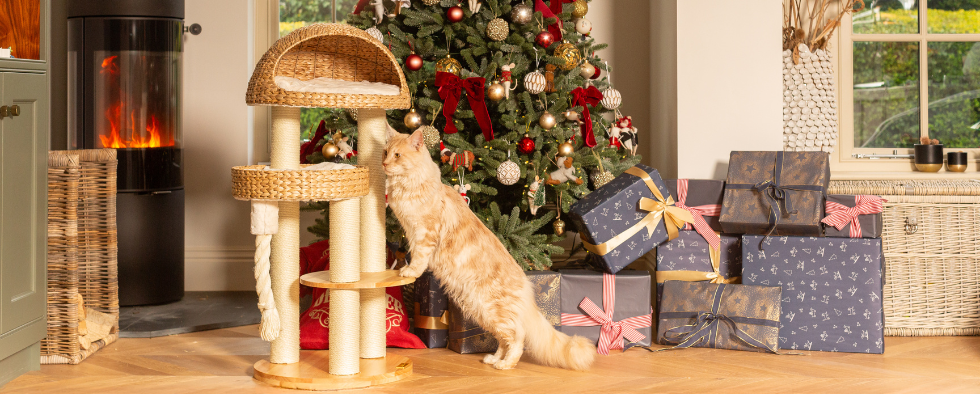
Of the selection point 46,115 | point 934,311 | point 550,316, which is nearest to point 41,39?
point 46,115

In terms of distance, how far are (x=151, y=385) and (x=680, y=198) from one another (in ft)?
6.85

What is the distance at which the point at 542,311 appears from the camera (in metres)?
2.91

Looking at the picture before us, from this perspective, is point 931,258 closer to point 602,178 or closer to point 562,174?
point 602,178

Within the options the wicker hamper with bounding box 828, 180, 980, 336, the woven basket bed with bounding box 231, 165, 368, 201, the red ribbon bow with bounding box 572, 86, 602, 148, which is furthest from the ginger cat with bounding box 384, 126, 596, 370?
the wicker hamper with bounding box 828, 180, 980, 336

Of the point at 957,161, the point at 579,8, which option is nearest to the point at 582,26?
the point at 579,8

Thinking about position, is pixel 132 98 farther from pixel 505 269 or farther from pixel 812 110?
pixel 812 110

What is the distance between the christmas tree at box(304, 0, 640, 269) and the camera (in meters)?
3.06

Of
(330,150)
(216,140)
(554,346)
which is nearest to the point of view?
(554,346)

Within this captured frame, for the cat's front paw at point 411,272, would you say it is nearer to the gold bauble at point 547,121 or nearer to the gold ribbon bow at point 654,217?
the gold ribbon bow at point 654,217

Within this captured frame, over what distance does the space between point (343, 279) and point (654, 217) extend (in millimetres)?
1249

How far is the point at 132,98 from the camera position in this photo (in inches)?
145

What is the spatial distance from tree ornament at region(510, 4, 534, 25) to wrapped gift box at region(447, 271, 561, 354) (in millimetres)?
1019

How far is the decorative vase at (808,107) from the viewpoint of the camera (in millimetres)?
3566

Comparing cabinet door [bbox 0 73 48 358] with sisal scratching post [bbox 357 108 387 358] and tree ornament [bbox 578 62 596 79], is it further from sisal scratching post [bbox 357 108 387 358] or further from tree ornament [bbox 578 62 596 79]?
tree ornament [bbox 578 62 596 79]
